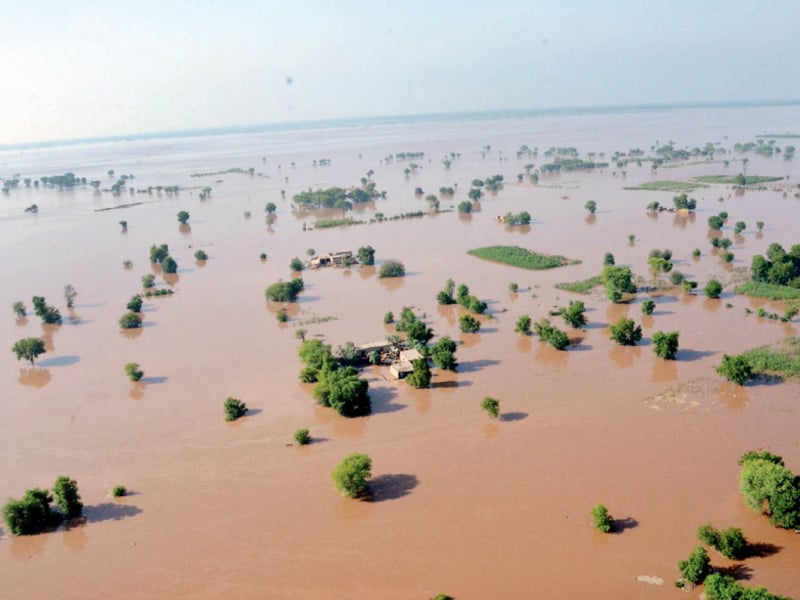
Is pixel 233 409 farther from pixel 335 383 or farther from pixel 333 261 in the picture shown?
pixel 333 261

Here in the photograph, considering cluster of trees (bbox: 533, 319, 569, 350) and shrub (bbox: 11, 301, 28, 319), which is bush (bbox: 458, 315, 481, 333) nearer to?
cluster of trees (bbox: 533, 319, 569, 350)

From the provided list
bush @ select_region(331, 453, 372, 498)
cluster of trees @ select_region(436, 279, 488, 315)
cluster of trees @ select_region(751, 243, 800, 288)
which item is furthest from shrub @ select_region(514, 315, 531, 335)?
cluster of trees @ select_region(751, 243, 800, 288)

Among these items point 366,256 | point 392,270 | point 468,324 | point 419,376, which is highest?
point 366,256

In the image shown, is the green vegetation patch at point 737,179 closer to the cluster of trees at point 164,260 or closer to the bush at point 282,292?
the bush at point 282,292

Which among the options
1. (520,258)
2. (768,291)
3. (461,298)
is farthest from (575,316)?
(520,258)

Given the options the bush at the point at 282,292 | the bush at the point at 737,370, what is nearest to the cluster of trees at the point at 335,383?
the bush at the point at 282,292

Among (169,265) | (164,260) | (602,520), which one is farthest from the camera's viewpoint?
(164,260)
